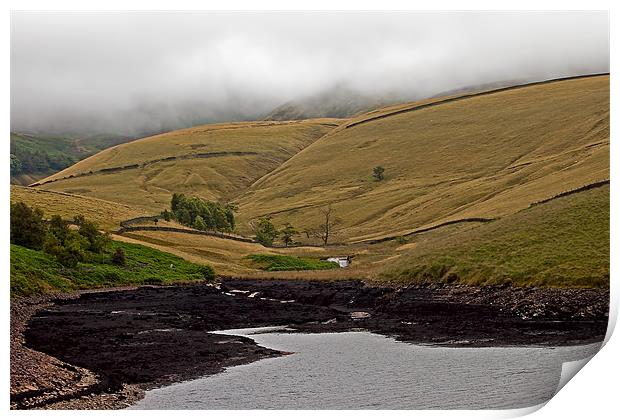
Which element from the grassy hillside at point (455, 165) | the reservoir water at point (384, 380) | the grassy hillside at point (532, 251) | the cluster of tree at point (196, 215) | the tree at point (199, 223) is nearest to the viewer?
the reservoir water at point (384, 380)

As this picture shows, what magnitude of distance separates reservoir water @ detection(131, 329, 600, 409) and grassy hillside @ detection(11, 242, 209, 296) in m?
24.0

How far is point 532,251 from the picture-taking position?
4766cm

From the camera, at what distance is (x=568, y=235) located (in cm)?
4797

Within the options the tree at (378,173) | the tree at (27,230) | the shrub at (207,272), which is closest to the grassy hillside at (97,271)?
the shrub at (207,272)

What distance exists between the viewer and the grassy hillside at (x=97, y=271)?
49875 mm

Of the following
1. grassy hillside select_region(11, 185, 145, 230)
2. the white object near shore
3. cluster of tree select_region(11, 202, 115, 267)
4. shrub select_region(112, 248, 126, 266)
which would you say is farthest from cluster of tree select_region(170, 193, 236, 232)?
cluster of tree select_region(11, 202, 115, 267)

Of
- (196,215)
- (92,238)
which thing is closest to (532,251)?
(92,238)

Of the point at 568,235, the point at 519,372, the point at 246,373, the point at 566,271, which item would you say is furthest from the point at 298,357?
the point at 568,235

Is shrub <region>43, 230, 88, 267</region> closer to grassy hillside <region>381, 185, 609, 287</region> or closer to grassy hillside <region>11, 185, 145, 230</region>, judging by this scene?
grassy hillside <region>381, 185, 609, 287</region>

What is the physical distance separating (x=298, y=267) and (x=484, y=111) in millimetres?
128053

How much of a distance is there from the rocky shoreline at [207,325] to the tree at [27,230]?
281 inches

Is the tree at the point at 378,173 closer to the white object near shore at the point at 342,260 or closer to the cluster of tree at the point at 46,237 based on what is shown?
the white object near shore at the point at 342,260

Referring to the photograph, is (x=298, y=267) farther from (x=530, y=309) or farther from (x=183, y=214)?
(x=530, y=309)

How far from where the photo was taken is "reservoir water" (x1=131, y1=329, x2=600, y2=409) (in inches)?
985
